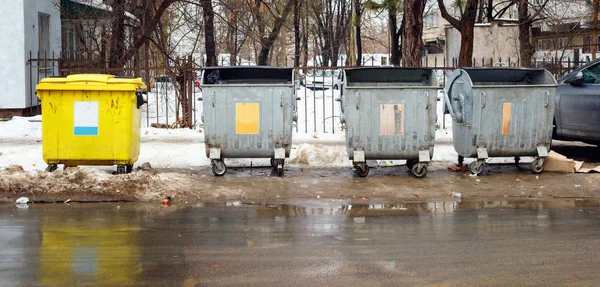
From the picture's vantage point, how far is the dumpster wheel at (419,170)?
9805 millimetres

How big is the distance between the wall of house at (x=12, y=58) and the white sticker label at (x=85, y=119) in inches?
339

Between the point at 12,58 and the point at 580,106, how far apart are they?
12.5m

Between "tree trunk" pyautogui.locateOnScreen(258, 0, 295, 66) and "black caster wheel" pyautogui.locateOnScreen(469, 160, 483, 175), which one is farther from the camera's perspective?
"tree trunk" pyautogui.locateOnScreen(258, 0, 295, 66)

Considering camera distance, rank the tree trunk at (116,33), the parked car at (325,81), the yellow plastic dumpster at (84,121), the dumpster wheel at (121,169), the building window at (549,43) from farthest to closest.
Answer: the building window at (549,43) → the tree trunk at (116,33) → the parked car at (325,81) → the dumpster wheel at (121,169) → the yellow plastic dumpster at (84,121)

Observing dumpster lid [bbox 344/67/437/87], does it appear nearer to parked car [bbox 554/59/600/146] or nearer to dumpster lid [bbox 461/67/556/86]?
dumpster lid [bbox 461/67/556/86]

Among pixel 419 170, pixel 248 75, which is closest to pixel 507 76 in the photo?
pixel 419 170

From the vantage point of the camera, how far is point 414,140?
31.8ft

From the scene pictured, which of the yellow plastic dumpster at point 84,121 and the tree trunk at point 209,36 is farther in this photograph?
the tree trunk at point 209,36

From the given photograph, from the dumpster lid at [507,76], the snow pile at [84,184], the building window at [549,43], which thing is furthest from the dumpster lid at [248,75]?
the building window at [549,43]

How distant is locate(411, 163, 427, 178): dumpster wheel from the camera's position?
980 cm

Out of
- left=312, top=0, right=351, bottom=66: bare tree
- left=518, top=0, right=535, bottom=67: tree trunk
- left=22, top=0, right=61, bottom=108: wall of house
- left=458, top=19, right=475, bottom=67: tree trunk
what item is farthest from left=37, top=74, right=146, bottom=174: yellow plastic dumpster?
left=312, top=0, right=351, bottom=66: bare tree

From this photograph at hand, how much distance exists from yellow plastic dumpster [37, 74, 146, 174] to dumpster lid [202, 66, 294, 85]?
5.24 ft

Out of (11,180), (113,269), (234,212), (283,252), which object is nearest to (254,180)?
(234,212)

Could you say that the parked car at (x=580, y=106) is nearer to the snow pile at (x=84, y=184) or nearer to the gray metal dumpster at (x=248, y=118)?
the gray metal dumpster at (x=248, y=118)
